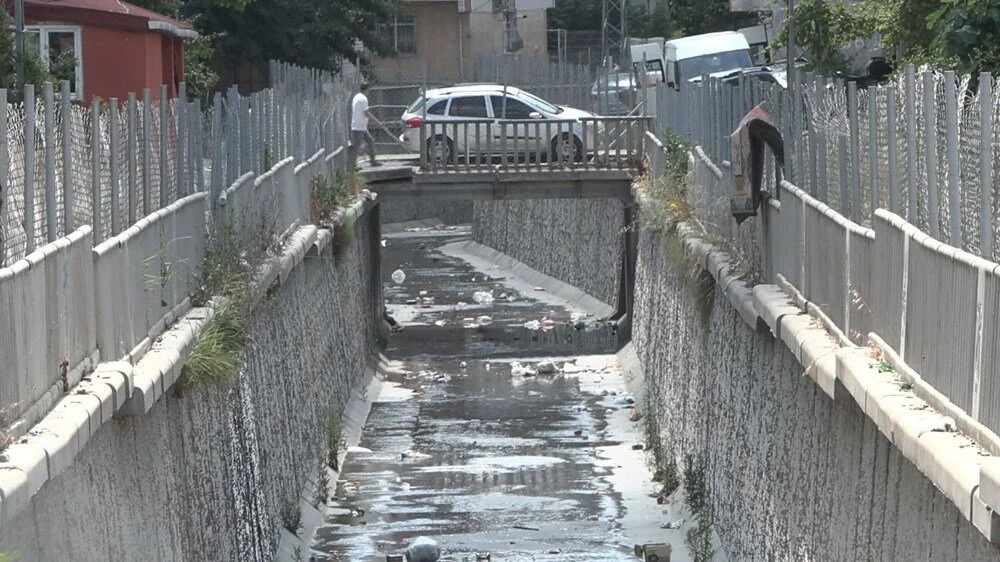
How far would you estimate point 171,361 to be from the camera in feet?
36.0

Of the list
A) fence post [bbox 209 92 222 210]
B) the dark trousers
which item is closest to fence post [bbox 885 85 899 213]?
fence post [bbox 209 92 222 210]

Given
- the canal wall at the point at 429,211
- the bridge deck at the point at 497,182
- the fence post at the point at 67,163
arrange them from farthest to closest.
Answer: the canal wall at the point at 429,211, the bridge deck at the point at 497,182, the fence post at the point at 67,163

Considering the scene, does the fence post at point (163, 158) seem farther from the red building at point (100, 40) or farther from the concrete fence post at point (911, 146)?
the red building at point (100, 40)

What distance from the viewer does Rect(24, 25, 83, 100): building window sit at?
28750mm

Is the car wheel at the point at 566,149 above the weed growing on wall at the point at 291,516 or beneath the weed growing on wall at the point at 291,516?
above

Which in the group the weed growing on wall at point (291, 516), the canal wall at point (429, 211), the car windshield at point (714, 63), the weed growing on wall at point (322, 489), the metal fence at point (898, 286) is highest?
the car windshield at point (714, 63)

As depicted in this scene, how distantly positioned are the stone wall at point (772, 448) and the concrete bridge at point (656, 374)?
0.12 feet

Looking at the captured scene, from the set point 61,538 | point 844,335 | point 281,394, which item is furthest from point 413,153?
point 61,538

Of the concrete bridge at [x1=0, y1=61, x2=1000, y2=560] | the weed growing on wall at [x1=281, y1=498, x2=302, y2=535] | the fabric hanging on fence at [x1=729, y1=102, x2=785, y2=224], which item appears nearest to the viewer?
the concrete bridge at [x1=0, y1=61, x2=1000, y2=560]

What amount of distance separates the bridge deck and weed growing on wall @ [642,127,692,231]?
14.7 ft

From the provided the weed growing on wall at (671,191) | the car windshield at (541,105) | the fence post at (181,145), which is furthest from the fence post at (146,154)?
the car windshield at (541,105)

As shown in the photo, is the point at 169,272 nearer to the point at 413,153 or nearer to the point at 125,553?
the point at 125,553

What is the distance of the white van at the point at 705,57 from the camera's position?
38.7 metres

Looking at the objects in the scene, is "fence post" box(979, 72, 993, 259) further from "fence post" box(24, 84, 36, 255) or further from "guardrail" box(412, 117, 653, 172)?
Result: "guardrail" box(412, 117, 653, 172)
